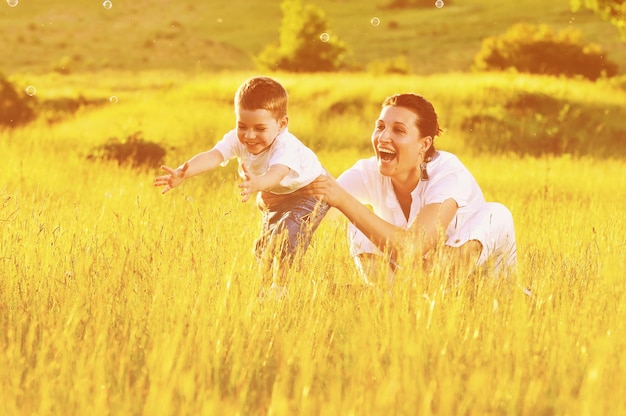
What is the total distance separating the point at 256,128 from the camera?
5746mm

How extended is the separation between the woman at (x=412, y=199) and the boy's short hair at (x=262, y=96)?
547 mm

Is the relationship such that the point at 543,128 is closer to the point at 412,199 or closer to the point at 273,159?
the point at 412,199

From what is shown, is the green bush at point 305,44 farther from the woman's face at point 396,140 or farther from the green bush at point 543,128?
the woman's face at point 396,140

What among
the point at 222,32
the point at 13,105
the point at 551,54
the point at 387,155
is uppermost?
the point at 222,32

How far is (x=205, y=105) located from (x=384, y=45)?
151 feet

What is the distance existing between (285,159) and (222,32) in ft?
226

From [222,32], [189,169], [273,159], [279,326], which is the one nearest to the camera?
[279,326]

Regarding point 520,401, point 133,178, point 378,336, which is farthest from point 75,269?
point 133,178

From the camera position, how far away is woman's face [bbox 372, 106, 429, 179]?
19.1 ft

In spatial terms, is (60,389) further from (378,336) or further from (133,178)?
(133,178)

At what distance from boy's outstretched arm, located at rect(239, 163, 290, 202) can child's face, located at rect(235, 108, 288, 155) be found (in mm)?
177

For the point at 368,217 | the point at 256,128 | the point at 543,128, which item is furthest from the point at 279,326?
the point at 543,128

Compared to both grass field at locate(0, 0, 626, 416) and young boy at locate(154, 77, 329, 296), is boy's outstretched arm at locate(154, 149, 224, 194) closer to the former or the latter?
young boy at locate(154, 77, 329, 296)

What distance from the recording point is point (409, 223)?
5934 millimetres
